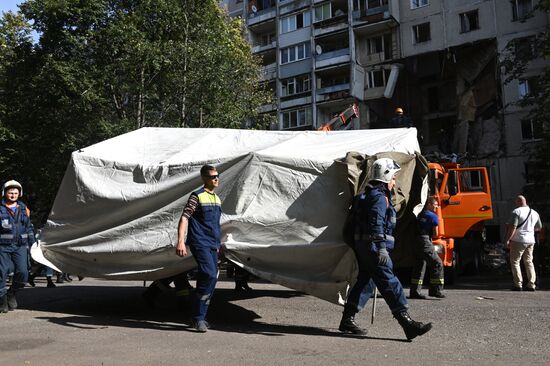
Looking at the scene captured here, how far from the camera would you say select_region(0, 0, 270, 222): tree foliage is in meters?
18.4

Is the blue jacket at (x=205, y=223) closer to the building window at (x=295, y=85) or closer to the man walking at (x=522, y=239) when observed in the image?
the man walking at (x=522, y=239)

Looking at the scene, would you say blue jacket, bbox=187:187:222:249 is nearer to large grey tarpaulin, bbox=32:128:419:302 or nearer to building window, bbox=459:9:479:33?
large grey tarpaulin, bbox=32:128:419:302

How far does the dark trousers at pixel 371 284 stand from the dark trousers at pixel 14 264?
185 inches

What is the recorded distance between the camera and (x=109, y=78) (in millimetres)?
18344

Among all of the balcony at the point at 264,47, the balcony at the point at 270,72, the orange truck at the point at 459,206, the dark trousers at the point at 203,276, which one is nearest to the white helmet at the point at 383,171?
the dark trousers at the point at 203,276

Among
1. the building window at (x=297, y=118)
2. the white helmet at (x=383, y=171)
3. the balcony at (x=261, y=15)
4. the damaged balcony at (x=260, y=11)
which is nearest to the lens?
the white helmet at (x=383, y=171)

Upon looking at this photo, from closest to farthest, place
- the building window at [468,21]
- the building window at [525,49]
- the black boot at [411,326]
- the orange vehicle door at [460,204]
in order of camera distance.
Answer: the black boot at [411,326] < the orange vehicle door at [460,204] < the building window at [525,49] < the building window at [468,21]

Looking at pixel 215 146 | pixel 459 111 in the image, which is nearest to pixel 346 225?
pixel 215 146

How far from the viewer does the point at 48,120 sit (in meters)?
19.7

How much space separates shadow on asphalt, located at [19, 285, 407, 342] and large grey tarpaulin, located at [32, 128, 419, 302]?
1.85 feet

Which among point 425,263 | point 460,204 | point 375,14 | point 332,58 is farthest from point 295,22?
point 425,263

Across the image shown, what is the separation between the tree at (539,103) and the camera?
14.6 metres

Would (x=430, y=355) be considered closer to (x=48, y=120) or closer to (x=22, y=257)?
(x=22, y=257)

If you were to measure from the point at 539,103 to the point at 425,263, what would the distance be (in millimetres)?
8966
